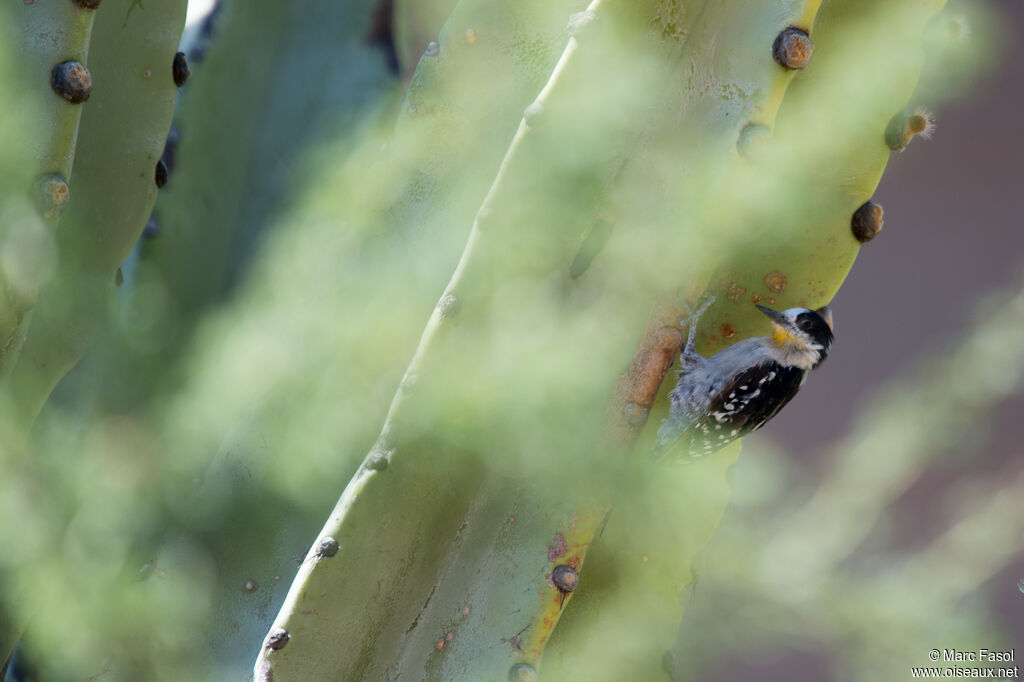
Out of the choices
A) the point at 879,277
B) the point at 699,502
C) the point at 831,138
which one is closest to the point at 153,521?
the point at 699,502

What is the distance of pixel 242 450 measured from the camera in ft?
3.22

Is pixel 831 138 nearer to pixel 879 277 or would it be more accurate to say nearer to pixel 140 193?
pixel 140 193

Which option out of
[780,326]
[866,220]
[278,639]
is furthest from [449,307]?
[780,326]

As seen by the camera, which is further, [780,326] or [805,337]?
[805,337]

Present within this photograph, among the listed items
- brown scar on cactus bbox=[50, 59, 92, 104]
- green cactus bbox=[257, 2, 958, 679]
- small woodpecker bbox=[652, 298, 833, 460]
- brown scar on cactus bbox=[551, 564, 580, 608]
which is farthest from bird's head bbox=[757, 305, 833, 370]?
brown scar on cactus bbox=[50, 59, 92, 104]

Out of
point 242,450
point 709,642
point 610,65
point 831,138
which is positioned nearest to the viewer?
point 610,65

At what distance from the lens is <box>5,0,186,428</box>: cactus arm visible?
88 cm

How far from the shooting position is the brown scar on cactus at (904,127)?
33.5 inches

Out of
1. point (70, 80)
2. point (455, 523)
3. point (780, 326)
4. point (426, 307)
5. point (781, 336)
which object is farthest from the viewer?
point (781, 336)

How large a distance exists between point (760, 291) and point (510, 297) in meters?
0.27

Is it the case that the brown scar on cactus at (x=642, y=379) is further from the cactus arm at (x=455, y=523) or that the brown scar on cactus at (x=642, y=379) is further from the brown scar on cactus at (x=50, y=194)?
the brown scar on cactus at (x=50, y=194)

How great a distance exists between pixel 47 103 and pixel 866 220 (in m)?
0.70

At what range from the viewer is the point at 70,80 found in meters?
0.71

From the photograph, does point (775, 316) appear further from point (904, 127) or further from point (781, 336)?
point (781, 336)
